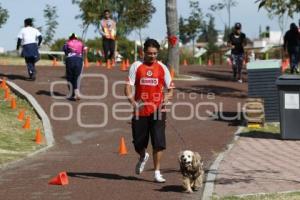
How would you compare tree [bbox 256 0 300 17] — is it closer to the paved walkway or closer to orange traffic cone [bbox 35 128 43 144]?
the paved walkway

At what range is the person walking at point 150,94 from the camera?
29.7ft

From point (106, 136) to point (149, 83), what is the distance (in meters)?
5.49

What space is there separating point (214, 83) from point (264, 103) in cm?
688

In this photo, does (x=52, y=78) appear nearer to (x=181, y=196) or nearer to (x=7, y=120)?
(x=7, y=120)

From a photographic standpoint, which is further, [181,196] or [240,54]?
[240,54]

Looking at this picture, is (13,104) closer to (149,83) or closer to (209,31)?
(149,83)

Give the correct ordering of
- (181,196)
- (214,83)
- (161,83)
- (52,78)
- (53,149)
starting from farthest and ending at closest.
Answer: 1. (214,83)
2. (52,78)
3. (53,149)
4. (161,83)
5. (181,196)

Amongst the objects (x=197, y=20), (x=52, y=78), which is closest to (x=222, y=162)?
(x=52, y=78)

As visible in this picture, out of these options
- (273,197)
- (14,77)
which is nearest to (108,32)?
(14,77)

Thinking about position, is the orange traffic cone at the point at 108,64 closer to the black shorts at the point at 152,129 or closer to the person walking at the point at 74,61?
the person walking at the point at 74,61

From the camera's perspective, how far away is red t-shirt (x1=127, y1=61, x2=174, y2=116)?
9062 millimetres

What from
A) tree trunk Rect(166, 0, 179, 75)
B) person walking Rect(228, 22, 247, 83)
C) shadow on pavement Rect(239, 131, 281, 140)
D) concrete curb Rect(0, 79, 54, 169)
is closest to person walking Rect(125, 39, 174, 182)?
concrete curb Rect(0, 79, 54, 169)

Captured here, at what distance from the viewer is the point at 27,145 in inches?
518

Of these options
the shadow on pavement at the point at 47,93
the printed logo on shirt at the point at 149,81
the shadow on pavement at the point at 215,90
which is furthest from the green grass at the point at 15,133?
the shadow on pavement at the point at 215,90
